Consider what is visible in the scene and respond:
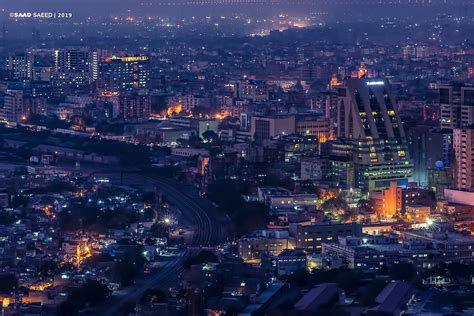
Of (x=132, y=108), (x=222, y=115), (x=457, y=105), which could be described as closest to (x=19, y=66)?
(x=132, y=108)

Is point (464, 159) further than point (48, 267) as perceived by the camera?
Yes

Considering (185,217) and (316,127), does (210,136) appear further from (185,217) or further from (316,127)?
(185,217)

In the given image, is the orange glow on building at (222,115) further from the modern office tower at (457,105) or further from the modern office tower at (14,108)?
the modern office tower at (457,105)

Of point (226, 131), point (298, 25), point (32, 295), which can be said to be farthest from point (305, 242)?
point (298, 25)

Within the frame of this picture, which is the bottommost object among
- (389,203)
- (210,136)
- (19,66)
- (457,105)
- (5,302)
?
(5,302)

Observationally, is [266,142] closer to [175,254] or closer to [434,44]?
[175,254]

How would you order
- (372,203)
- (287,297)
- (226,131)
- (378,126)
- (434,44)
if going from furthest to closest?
(434,44)
(226,131)
(378,126)
(372,203)
(287,297)
